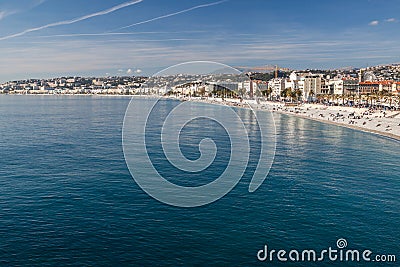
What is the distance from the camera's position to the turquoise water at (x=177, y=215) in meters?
8.38

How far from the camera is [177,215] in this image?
34.7 feet

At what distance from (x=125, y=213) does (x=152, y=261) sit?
2710 mm

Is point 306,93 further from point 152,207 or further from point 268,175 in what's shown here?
point 152,207

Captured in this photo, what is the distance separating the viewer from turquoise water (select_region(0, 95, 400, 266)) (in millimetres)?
8375
